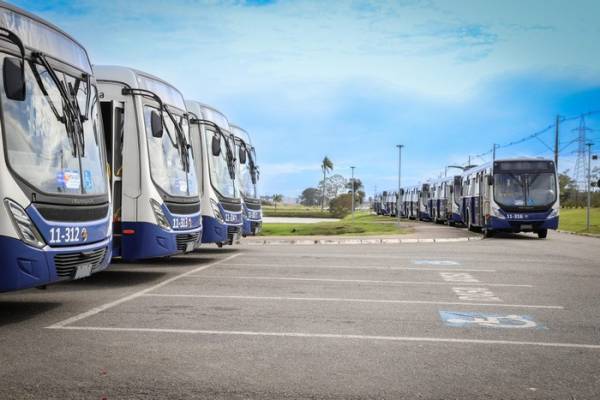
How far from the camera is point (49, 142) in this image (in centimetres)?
804

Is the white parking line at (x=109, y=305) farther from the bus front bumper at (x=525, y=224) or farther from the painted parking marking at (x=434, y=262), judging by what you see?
the bus front bumper at (x=525, y=224)

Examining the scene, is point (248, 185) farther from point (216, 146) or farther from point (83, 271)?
point (83, 271)

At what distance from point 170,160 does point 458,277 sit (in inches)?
234

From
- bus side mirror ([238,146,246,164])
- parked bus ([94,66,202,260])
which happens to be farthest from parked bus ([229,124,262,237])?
parked bus ([94,66,202,260])

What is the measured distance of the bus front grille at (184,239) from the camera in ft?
39.4

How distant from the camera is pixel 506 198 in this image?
27.3 m

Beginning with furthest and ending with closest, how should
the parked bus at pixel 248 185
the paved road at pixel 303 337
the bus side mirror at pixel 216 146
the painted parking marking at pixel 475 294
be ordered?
the parked bus at pixel 248 185, the bus side mirror at pixel 216 146, the painted parking marking at pixel 475 294, the paved road at pixel 303 337

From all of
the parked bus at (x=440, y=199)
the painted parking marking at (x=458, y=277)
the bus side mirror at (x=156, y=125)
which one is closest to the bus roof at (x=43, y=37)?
the bus side mirror at (x=156, y=125)

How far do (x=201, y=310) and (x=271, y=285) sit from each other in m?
2.74

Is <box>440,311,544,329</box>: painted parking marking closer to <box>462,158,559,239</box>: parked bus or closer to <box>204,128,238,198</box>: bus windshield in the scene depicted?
<box>204,128,238,198</box>: bus windshield

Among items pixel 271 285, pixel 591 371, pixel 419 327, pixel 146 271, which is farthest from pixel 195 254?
pixel 591 371

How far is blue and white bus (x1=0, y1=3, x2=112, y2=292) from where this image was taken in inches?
281

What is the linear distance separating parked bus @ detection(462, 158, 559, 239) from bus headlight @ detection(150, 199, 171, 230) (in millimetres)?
18919

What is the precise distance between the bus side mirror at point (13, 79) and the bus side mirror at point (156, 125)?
433 centimetres
